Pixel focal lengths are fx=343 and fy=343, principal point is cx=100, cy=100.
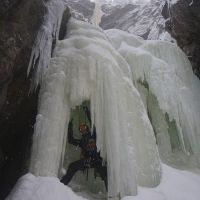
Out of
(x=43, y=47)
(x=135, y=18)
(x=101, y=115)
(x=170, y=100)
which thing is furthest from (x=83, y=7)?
(x=101, y=115)

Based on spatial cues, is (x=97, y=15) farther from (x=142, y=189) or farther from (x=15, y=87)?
(x=142, y=189)

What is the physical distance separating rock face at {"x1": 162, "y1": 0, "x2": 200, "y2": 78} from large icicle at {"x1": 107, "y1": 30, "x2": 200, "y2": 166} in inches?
22.1

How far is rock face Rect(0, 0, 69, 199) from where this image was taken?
489 cm

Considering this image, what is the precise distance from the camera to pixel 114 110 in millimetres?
5734

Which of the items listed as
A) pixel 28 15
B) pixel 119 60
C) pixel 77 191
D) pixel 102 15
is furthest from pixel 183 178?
pixel 102 15

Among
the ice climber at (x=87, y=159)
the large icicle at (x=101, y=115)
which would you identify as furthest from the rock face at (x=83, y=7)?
the ice climber at (x=87, y=159)

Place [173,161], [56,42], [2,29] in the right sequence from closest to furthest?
[2,29] → [56,42] → [173,161]

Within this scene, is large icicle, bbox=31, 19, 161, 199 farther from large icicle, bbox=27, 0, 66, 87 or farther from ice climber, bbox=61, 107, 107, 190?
ice climber, bbox=61, 107, 107, 190

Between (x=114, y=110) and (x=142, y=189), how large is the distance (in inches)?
54.4

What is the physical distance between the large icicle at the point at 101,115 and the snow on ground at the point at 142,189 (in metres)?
0.19

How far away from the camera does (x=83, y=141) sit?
599 cm

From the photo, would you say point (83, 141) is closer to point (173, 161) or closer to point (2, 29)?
point (2, 29)

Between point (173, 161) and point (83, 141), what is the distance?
2.92 metres

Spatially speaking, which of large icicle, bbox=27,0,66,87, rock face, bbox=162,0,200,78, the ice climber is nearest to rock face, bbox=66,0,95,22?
rock face, bbox=162,0,200,78
